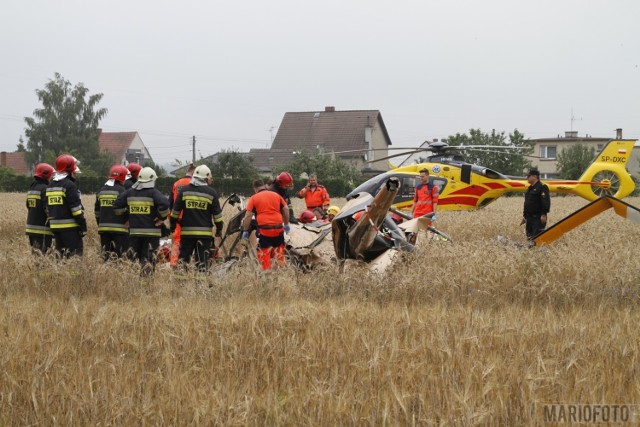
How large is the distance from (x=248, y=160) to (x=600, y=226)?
35.0 meters

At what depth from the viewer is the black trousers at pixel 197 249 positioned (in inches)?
405

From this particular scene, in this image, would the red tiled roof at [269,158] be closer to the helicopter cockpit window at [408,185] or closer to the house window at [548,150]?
the house window at [548,150]

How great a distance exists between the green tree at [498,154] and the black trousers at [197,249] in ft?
126

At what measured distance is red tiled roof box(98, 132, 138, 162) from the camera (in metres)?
81.8

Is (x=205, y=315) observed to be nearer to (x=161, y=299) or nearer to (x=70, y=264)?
(x=161, y=299)

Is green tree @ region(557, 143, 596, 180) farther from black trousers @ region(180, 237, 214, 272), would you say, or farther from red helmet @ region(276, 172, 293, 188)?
black trousers @ region(180, 237, 214, 272)

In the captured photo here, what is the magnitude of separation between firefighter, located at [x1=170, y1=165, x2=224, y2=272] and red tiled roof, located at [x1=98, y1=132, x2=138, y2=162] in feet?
239

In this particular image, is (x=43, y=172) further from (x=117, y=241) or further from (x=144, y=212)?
(x=144, y=212)

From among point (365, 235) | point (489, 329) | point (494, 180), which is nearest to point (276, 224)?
point (365, 235)

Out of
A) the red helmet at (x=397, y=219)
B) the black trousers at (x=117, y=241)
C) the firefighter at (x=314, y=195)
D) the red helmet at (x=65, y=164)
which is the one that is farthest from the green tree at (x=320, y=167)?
the red helmet at (x=65, y=164)

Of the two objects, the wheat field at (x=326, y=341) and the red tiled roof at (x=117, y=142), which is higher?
the red tiled roof at (x=117, y=142)

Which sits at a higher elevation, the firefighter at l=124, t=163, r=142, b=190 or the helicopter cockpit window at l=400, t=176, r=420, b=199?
the firefighter at l=124, t=163, r=142, b=190

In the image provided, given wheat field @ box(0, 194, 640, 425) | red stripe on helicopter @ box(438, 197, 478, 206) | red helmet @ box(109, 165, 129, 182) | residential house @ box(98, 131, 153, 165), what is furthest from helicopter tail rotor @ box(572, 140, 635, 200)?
residential house @ box(98, 131, 153, 165)

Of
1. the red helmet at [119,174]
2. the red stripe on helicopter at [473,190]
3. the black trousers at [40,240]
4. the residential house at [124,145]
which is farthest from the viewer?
the residential house at [124,145]
